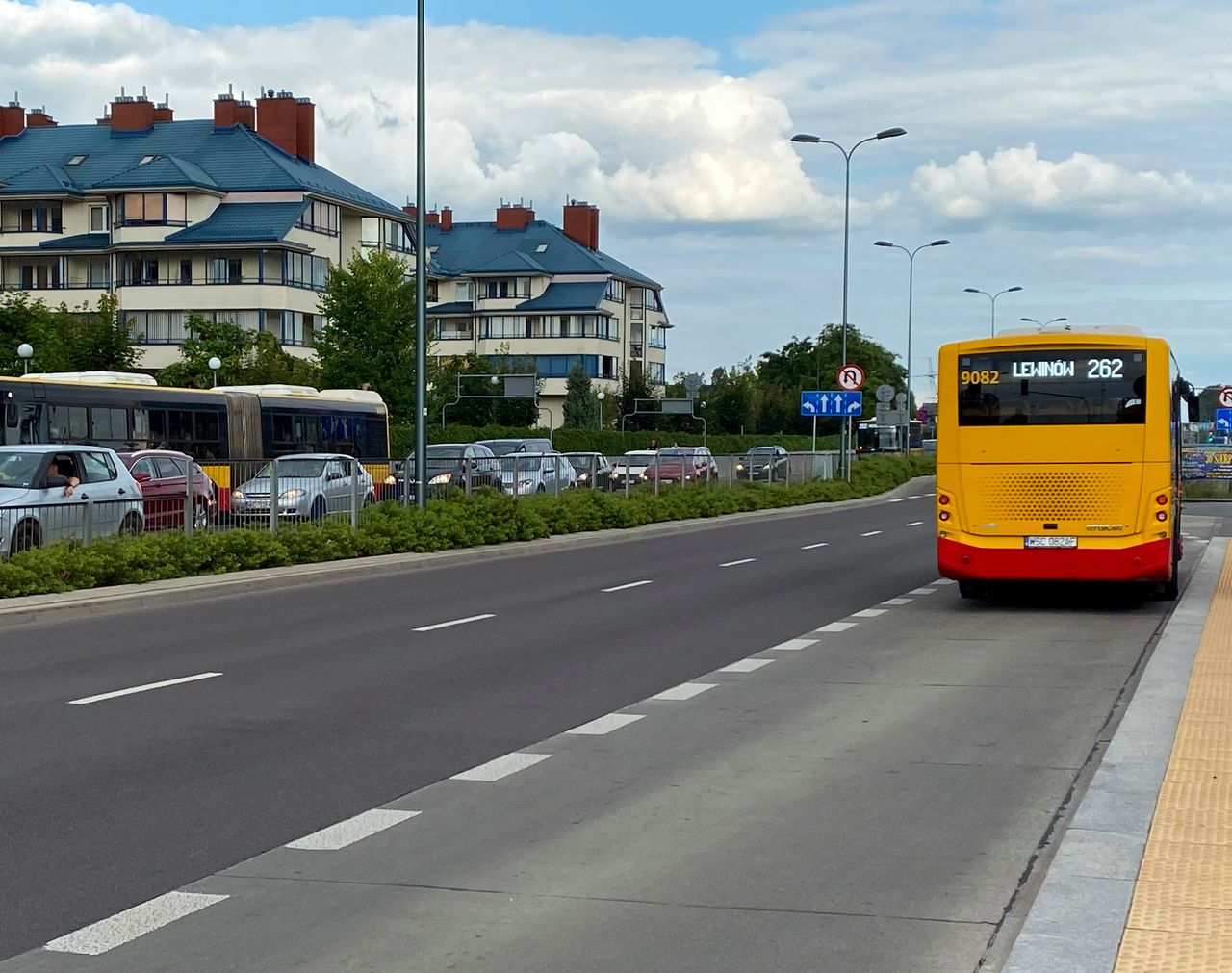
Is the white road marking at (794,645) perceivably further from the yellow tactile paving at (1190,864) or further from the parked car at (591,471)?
the parked car at (591,471)

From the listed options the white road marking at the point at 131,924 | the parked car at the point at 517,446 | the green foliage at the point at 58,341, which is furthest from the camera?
the green foliage at the point at 58,341

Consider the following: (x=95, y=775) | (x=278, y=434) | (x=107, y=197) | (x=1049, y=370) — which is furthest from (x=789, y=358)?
(x=95, y=775)

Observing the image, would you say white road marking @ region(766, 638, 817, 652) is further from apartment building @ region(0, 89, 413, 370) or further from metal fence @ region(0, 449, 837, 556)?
apartment building @ region(0, 89, 413, 370)

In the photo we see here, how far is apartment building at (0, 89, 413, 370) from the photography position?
8606 centimetres

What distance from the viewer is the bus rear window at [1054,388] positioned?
17906mm

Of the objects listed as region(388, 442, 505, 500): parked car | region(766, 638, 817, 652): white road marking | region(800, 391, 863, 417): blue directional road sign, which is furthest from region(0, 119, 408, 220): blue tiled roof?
region(766, 638, 817, 652): white road marking

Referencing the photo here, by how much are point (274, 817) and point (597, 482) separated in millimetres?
29054

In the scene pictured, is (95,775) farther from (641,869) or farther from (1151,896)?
(1151,896)

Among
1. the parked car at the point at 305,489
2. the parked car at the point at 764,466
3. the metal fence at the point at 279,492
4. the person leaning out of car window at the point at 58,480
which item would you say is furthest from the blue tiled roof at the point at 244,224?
the person leaning out of car window at the point at 58,480

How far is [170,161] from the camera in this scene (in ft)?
286

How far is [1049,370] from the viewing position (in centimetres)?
1827

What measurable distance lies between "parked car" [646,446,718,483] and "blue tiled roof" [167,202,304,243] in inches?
1794

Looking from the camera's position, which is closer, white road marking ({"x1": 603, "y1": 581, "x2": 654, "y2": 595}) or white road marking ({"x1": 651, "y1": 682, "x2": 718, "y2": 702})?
white road marking ({"x1": 651, "y1": 682, "x2": 718, "y2": 702})

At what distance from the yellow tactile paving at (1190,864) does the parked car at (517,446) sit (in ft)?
136
